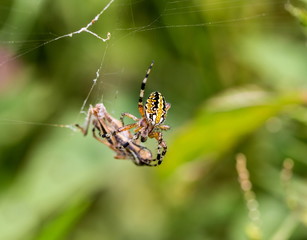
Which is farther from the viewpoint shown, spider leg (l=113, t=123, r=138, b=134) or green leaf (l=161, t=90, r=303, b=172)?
green leaf (l=161, t=90, r=303, b=172)

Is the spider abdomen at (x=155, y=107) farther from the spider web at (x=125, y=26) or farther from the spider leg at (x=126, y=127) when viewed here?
the spider web at (x=125, y=26)

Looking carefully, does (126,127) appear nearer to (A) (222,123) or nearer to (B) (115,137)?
(B) (115,137)

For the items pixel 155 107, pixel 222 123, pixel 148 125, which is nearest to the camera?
pixel 155 107

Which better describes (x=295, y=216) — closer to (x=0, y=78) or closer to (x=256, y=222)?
(x=256, y=222)

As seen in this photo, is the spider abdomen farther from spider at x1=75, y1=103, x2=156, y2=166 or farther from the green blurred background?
the green blurred background

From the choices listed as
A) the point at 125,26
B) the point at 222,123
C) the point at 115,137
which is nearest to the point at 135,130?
the point at 115,137

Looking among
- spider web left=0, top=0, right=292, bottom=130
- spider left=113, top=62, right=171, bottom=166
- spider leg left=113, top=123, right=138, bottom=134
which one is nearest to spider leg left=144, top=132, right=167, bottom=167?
spider left=113, top=62, right=171, bottom=166
